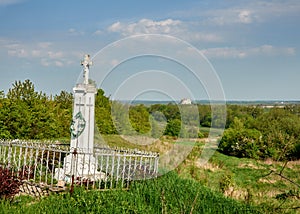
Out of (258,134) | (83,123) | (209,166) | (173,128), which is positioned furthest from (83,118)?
(258,134)

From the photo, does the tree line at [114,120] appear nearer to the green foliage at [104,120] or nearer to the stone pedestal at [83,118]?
the green foliage at [104,120]

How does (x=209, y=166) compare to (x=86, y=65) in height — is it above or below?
below

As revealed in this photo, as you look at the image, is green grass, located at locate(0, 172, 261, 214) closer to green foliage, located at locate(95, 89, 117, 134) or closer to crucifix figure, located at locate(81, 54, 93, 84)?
crucifix figure, located at locate(81, 54, 93, 84)

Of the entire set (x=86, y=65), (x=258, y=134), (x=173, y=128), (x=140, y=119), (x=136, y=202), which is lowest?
(x=136, y=202)

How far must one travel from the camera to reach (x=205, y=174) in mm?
13047

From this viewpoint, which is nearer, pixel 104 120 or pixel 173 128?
pixel 104 120

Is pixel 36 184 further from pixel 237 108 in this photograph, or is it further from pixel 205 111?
pixel 237 108

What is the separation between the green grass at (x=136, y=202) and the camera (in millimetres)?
5973

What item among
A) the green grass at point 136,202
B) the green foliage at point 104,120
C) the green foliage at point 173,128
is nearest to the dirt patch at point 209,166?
the green foliage at point 104,120

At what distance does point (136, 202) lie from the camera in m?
6.55

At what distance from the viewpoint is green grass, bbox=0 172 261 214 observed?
597 centimetres

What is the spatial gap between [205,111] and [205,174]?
34.4ft

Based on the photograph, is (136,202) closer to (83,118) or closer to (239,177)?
(83,118)

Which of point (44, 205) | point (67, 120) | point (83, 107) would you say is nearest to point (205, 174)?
point (83, 107)
